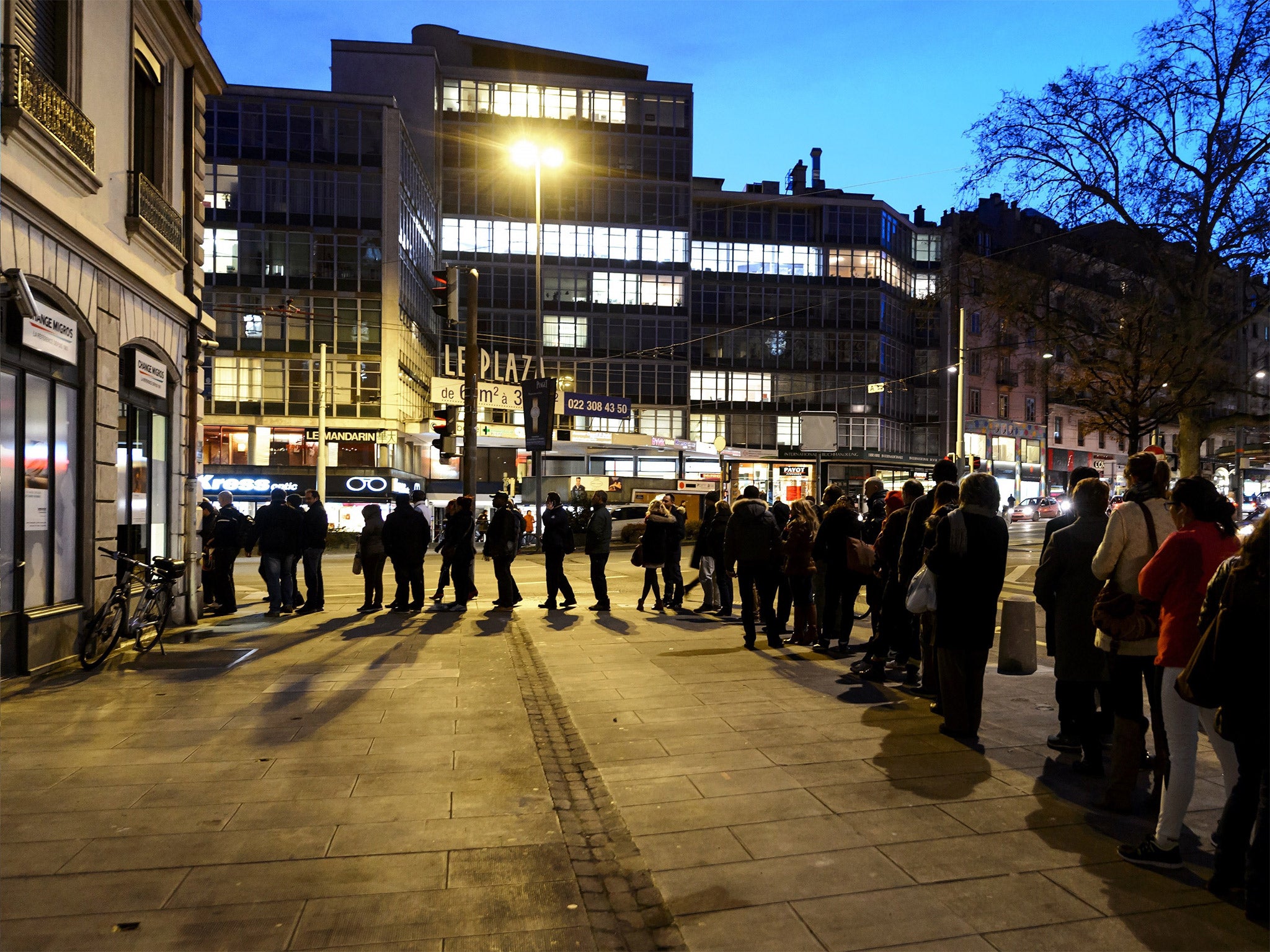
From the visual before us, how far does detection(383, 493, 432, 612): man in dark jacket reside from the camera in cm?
1470

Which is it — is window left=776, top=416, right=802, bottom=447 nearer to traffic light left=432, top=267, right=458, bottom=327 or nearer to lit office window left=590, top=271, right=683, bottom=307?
lit office window left=590, top=271, right=683, bottom=307

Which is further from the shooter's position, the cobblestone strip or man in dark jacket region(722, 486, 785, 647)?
man in dark jacket region(722, 486, 785, 647)

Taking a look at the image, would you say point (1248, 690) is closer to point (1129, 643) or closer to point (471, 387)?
point (1129, 643)

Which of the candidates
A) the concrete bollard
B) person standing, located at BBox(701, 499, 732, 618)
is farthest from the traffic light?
the concrete bollard

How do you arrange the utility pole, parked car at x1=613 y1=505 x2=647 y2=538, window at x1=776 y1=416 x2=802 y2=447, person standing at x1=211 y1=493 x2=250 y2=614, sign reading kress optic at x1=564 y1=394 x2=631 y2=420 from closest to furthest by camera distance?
person standing at x1=211 y1=493 x2=250 y2=614
the utility pole
sign reading kress optic at x1=564 y1=394 x2=631 y2=420
parked car at x1=613 y1=505 x2=647 y2=538
window at x1=776 y1=416 x2=802 y2=447

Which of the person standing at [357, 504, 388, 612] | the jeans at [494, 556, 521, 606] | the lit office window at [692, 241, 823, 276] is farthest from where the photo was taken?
the lit office window at [692, 241, 823, 276]

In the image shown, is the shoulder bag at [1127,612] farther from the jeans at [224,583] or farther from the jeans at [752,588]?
the jeans at [224,583]

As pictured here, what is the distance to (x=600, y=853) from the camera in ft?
15.6

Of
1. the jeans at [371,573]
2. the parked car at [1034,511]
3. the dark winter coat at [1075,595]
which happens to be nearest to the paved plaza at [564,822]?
the dark winter coat at [1075,595]

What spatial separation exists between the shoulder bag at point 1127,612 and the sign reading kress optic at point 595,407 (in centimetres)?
2427

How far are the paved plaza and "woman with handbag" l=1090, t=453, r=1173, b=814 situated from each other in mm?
244

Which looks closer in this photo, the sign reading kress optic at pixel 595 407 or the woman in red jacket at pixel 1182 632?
the woman in red jacket at pixel 1182 632

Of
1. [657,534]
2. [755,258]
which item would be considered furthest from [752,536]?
[755,258]

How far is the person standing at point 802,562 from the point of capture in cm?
1093
